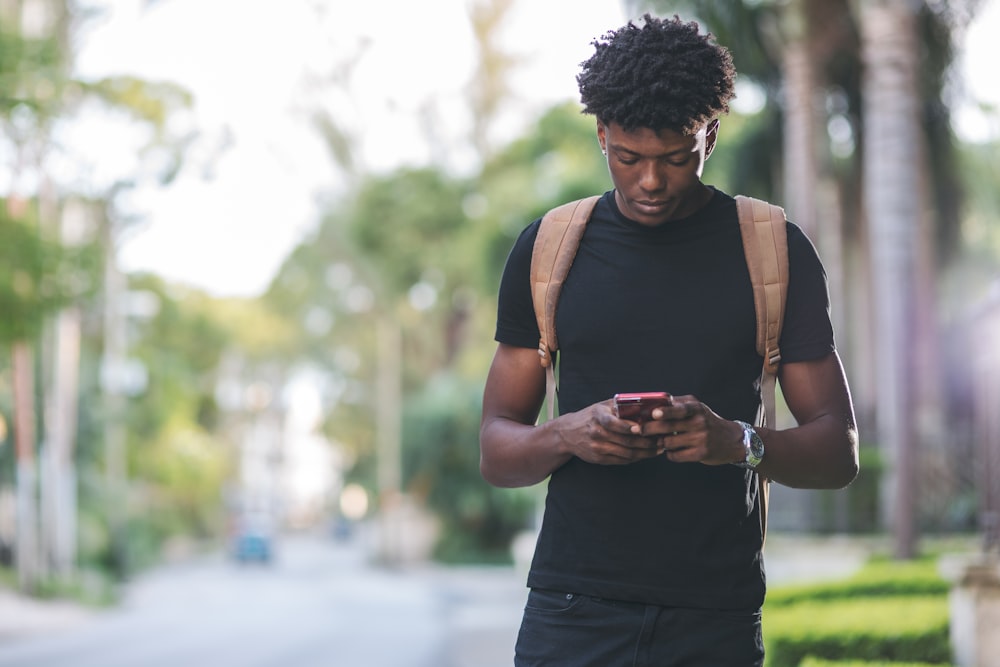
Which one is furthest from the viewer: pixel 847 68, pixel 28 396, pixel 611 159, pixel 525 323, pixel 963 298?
pixel 963 298

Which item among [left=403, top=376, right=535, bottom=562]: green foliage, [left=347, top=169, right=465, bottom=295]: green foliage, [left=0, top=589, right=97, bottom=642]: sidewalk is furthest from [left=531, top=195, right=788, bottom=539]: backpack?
[left=347, top=169, right=465, bottom=295]: green foliage

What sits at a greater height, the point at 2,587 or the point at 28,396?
the point at 28,396

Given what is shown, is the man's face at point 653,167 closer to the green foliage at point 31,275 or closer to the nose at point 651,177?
the nose at point 651,177

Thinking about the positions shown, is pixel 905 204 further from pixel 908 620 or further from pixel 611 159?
pixel 611 159

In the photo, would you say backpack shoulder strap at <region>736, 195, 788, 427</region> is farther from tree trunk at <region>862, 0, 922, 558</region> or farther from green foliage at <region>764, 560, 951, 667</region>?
tree trunk at <region>862, 0, 922, 558</region>

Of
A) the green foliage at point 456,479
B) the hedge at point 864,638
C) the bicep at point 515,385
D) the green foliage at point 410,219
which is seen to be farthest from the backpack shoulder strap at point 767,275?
the green foliage at point 410,219

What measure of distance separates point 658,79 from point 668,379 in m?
0.48

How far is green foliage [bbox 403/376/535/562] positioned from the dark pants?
36.5 metres

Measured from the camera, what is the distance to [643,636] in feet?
7.98

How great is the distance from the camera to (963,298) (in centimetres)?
3009

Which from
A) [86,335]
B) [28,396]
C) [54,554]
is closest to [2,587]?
[54,554]

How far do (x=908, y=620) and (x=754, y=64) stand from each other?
32.3 ft

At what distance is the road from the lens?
53.8 ft

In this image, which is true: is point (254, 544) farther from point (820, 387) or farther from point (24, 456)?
point (820, 387)
